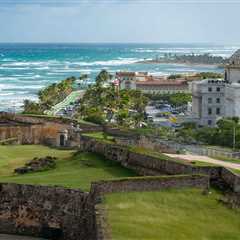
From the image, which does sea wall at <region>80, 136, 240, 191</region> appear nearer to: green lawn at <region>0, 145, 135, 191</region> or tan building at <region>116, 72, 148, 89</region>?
green lawn at <region>0, 145, 135, 191</region>

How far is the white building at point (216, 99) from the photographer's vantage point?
70625 mm

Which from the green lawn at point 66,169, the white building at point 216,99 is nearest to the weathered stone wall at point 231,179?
the green lawn at point 66,169

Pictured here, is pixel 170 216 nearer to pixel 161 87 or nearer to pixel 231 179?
pixel 231 179

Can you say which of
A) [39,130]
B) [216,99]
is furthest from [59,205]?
[216,99]

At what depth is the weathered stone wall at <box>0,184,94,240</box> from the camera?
82.7 feet

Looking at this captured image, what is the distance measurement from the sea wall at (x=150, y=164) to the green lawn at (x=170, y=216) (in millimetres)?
1554

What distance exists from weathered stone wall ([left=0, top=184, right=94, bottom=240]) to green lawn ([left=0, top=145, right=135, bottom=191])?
1.75 ft

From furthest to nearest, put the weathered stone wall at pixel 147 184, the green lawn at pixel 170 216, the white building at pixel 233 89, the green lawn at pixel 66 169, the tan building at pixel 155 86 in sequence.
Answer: the tan building at pixel 155 86 → the white building at pixel 233 89 → the green lawn at pixel 66 169 → the weathered stone wall at pixel 147 184 → the green lawn at pixel 170 216

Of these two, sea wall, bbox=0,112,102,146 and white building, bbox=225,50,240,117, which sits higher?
white building, bbox=225,50,240,117

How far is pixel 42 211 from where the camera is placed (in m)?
26.2

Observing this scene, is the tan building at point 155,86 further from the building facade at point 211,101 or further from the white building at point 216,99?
the building facade at point 211,101

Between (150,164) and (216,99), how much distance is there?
4469cm

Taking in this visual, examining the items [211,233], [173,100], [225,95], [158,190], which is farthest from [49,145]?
[173,100]

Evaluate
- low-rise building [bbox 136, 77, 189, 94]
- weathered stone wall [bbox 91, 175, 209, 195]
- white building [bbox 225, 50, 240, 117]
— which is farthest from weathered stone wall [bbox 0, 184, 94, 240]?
low-rise building [bbox 136, 77, 189, 94]
